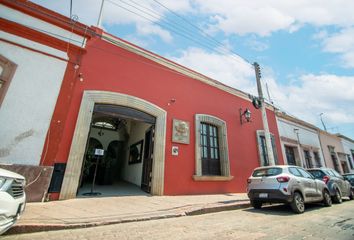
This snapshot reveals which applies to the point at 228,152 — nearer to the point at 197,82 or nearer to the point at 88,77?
the point at 197,82

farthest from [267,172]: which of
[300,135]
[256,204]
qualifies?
[300,135]

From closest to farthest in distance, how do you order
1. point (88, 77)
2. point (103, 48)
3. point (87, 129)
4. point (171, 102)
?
point (87, 129)
point (88, 77)
point (103, 48)
point (171, 102)

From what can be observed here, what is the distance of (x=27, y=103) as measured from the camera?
219 inches

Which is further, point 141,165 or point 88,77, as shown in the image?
point 141,165

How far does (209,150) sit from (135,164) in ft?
12.9

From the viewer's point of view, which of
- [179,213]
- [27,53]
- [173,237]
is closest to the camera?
[173,237]

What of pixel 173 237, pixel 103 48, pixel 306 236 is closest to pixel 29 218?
pixel 173 237

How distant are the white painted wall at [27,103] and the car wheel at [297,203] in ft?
24.6

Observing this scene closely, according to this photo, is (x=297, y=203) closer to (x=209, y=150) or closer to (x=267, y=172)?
(x=267, y=172)

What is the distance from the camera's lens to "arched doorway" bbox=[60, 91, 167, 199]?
5.83 m

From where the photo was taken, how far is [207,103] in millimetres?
10281

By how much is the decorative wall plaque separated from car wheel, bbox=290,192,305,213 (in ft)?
14.4

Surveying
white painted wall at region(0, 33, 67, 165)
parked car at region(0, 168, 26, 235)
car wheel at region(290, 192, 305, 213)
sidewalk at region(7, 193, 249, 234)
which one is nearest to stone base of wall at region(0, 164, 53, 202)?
white painted wall at region(0, 33, 67, 165)

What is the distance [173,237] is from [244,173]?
8100mm
